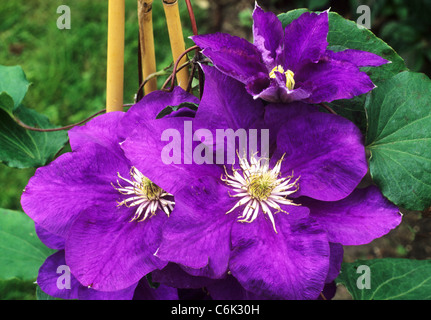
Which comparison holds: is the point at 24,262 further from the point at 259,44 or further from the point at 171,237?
the point at 259,44

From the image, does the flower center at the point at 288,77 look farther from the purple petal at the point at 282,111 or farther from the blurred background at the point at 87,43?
the blurred background at the point at 87,43

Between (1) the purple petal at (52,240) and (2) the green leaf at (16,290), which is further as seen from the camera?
(2) the green leaf at (16,290)

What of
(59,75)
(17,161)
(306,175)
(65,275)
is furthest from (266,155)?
(59,75)

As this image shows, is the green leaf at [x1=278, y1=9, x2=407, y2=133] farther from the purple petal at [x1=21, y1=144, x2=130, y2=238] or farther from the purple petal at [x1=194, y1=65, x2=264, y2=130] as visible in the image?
the purple petal at [x1=21, y1=144, x2=130, y2=238]

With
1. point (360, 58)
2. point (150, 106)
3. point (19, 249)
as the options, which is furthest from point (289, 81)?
point (19, 249)

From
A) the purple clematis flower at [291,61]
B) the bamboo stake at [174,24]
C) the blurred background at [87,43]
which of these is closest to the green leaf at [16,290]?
the blurred background at [87,43]
